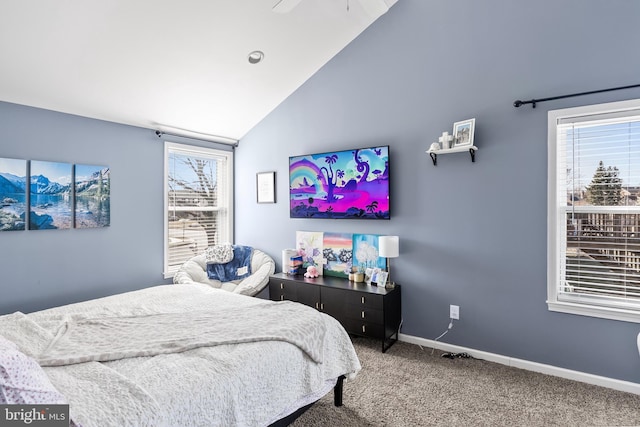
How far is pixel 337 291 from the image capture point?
3.29 metres

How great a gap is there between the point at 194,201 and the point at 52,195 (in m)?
1.53

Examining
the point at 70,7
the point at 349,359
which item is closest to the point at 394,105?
the point at 349,359

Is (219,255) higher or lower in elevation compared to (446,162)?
lower

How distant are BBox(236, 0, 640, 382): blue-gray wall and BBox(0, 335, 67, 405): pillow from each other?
2757mm

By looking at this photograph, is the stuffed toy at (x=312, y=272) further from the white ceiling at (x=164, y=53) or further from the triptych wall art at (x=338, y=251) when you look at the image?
the white ceiling at (x=164, y=53)

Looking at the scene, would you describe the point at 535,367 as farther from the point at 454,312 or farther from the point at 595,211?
the point at 595,211

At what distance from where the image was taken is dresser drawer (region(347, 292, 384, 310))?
3049mm

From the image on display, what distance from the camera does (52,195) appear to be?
10.1 feet

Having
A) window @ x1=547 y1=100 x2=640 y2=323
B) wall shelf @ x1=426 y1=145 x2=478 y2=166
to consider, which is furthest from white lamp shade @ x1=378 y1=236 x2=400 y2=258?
window @ x1=547 y1=100 x2=640 y2=323

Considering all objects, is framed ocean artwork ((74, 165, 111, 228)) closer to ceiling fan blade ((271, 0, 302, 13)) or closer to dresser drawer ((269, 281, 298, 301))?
dresser drawer ((269, 281, 298, 301))

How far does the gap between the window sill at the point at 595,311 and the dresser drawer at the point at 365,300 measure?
129cm

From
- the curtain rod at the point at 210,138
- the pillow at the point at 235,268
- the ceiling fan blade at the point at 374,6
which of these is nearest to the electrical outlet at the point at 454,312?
the pillow at the point at 235,268

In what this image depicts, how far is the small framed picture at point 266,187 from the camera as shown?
428 cm

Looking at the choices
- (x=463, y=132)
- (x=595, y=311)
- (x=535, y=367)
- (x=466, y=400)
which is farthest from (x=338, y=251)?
(x=595, y=311)
